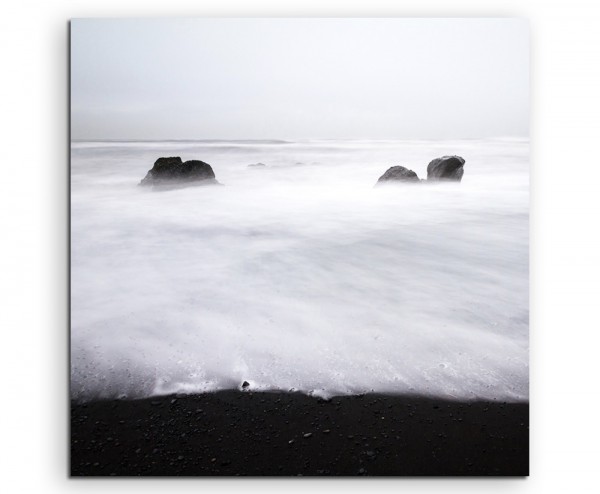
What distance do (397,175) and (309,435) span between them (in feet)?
2.99

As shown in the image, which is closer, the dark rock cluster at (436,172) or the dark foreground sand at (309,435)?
the dark foreground sand at (309,435)

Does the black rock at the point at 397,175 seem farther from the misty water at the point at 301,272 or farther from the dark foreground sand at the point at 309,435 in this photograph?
the dark foreground sand at the point at 309,435

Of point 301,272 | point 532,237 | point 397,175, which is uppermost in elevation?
point 397,175

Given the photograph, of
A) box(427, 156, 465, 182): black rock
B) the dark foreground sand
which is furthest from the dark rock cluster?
the dark foreground sand

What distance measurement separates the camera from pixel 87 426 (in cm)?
198

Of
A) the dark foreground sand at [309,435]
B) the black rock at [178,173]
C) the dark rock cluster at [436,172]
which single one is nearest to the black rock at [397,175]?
the dark rock cluster at [436,172]

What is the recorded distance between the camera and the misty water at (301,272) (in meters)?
1.96

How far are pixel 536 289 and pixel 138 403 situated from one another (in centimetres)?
138

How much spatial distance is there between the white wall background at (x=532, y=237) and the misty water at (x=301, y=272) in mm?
99

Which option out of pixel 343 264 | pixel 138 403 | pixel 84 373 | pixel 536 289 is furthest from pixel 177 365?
pixel 536 289

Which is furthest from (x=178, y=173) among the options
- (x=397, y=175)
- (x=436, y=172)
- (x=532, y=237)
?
(x=532, y=237)

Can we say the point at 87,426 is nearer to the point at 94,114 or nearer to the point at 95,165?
the point at 95,165

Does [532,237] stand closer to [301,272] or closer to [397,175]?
[397,175]

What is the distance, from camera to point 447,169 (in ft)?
6.84
